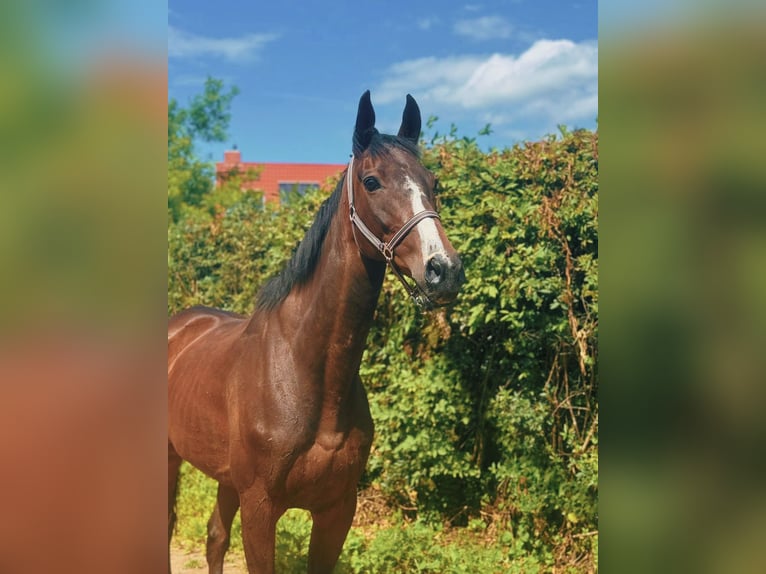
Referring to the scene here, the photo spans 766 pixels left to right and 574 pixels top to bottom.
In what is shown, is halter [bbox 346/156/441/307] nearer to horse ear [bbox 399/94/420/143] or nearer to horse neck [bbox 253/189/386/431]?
horse neck [bbox 253/189/386/431]

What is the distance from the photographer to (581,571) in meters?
3.98

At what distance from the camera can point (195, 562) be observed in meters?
4.90

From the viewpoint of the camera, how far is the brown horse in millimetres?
2494

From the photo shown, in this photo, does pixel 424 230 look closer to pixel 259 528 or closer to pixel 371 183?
pixel 371 183

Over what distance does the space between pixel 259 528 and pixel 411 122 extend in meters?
1.89

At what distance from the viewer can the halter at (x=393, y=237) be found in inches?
92.4

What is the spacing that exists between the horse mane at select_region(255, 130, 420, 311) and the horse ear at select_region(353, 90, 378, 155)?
28 mm

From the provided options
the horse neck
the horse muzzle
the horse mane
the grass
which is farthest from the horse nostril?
the grass
